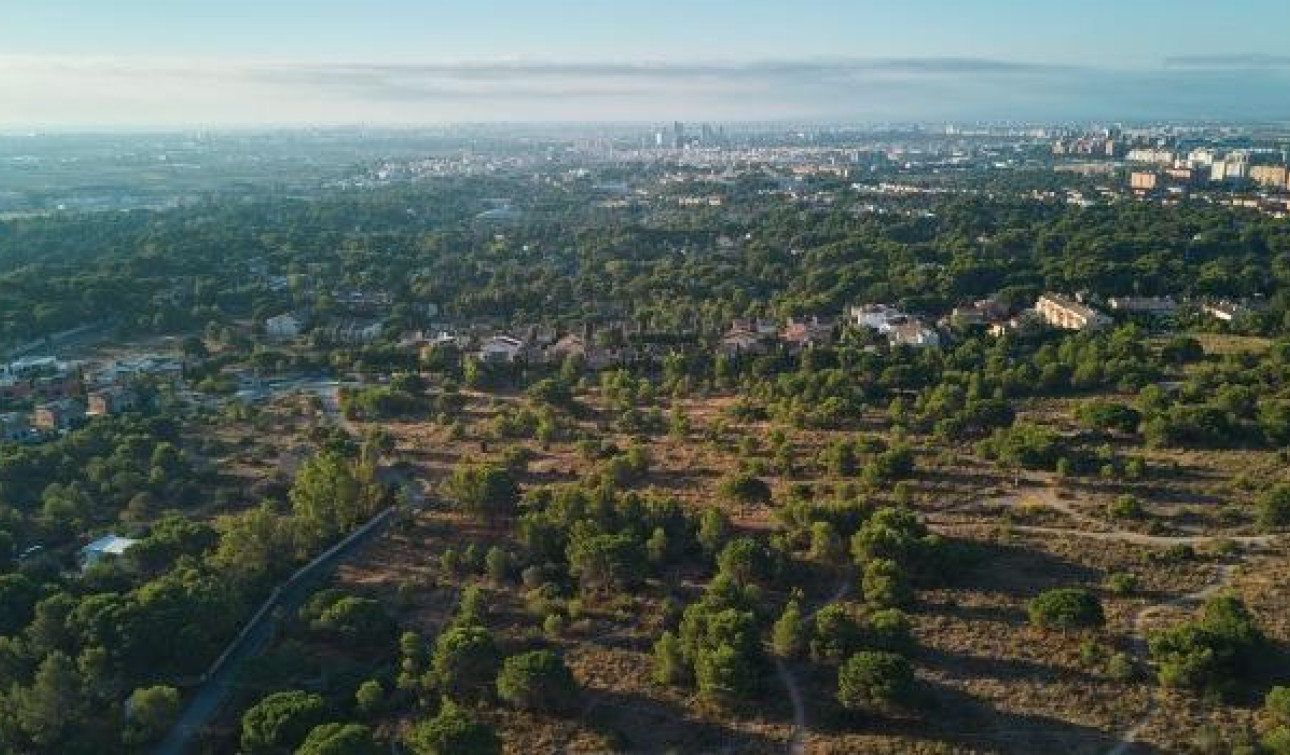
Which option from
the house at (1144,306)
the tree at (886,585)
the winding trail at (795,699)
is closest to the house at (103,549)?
the winding trail at (795,699)

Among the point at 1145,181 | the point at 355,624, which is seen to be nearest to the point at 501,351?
the point at 355,624

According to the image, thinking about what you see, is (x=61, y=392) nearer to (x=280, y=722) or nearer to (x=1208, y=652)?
(x=280, y=722)

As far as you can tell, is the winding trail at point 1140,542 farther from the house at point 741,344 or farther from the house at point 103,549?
the house at point 103,549

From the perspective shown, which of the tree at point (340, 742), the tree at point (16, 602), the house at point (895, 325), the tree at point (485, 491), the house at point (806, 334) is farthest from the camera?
the house at point (806, 334)

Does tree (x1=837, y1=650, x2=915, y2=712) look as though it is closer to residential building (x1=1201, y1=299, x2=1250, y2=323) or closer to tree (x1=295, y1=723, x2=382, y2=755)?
tree (x1=295, y1=723, x2=382, y2=755)

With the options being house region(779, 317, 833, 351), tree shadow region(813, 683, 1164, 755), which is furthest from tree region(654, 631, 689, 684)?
house region(779, 317, 833, 351)

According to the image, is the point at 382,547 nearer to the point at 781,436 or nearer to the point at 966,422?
the point at 781,436
